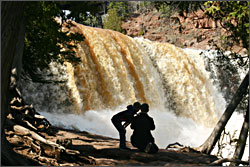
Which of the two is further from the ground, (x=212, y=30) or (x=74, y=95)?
(x=212, y=30)

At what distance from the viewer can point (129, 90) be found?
1869 centimetres

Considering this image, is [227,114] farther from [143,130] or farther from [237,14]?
[143,130]

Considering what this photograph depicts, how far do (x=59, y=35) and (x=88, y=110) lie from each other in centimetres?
584

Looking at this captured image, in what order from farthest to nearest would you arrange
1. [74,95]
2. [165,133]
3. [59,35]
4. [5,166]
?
[165,133] < [74,95] < [59,35] < [5,166]

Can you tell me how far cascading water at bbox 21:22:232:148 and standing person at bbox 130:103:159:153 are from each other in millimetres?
7191

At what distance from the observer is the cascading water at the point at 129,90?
16156mm

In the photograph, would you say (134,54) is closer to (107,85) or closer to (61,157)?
(107,85)

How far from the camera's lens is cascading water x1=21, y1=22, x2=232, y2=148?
16.2 meters

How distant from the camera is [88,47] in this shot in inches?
731

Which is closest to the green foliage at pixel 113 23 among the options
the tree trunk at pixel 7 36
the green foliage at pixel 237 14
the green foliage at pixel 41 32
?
the green foliage at pixel 41 32

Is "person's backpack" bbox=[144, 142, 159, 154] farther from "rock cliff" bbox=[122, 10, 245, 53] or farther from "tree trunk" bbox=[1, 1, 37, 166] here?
"rock cliff" bbox=[122, 10, 245, 53]

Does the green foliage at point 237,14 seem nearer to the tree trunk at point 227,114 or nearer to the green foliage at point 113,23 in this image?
the tree trunk at point 227,114

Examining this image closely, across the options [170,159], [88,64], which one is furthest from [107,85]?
[170,159]

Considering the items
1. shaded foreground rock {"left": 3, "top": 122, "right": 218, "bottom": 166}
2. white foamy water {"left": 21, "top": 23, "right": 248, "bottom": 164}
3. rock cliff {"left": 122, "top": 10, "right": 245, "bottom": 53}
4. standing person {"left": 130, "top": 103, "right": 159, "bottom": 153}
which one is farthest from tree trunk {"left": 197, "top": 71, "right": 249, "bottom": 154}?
rock cliff {"left": 122, "top": 10, "right": 245, "bottom": 53}
